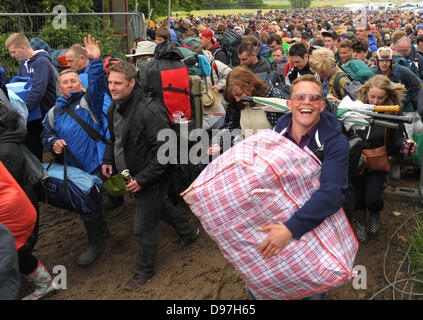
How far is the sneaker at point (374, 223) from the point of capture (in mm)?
4527

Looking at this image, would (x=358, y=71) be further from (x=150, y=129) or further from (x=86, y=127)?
(x=86, y=127)

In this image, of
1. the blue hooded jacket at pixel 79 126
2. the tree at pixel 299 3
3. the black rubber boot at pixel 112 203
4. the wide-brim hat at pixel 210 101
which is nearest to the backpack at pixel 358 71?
the wide-brim hat at pixel 210 101

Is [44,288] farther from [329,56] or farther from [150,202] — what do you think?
[329,56]

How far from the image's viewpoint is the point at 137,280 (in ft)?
13.1

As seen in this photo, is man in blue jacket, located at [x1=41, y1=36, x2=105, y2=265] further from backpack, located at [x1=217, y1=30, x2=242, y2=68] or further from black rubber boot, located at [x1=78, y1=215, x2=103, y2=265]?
backpack, located at [x1=217, y1=30, x2=242, y2=68]

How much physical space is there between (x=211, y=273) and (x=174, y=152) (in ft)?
4.08

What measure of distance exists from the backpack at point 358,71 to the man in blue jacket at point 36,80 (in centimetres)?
384

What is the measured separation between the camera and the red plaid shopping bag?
86.6 inches

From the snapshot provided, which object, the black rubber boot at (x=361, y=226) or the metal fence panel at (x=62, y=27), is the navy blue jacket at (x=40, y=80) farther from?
the black rubber boot at (x=361, y=226)

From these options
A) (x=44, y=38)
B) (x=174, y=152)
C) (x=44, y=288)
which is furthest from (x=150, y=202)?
(x=44, y=38)

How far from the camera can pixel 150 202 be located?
3922 mm

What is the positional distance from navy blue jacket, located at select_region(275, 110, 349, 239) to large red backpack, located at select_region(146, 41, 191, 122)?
208cm

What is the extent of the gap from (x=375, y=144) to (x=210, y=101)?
2.07m

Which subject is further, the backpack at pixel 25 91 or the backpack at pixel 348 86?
the backpack at pixel 25 91
